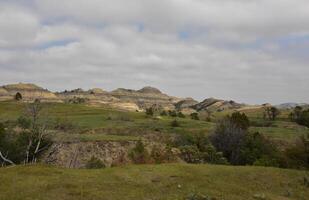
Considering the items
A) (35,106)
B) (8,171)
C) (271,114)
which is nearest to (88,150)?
(35,106)

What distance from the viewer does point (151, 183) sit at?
59.3 ft

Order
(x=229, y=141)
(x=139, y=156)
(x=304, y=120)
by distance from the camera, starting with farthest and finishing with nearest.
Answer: (x=304, y=120) → (x=229, y=141) → (x=139, y=156)

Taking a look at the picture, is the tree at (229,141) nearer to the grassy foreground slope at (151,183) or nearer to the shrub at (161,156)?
the shrub at (161,156)

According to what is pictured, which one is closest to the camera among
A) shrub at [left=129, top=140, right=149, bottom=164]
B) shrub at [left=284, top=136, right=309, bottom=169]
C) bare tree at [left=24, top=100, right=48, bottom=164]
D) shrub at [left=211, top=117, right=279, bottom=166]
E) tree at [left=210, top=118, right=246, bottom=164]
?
bare tree at [left=24, top=100, right=48, bottom=164]

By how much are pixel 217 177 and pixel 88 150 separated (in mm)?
33338

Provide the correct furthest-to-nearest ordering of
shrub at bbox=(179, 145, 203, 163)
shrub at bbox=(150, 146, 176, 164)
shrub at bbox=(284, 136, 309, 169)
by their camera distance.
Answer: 1. shrub at bbox=(179, 145, 203, 163)
2. shrub at bbox=(150, 146, 176, 164)
3. shrub at bbox=(284, 136, 309, 169)

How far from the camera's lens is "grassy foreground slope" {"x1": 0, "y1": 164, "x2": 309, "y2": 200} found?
52.2 feet

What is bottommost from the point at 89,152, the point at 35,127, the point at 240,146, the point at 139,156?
the point at 89,152

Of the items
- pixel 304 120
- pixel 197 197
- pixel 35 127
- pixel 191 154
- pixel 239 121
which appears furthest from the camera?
pixel 304 120

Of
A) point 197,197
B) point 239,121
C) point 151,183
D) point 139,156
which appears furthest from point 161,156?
point 239,121

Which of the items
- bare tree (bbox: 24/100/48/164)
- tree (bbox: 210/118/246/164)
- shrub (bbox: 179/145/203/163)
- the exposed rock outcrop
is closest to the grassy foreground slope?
bare tree (bbox: 24/100/48/164)

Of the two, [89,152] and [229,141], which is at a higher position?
[229,141]

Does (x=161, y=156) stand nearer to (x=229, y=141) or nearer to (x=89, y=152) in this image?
(x=229, y=141)

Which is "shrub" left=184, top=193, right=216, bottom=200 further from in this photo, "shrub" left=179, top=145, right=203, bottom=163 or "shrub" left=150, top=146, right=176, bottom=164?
"shrub" left=179, top=145, right=203, bottom=163
